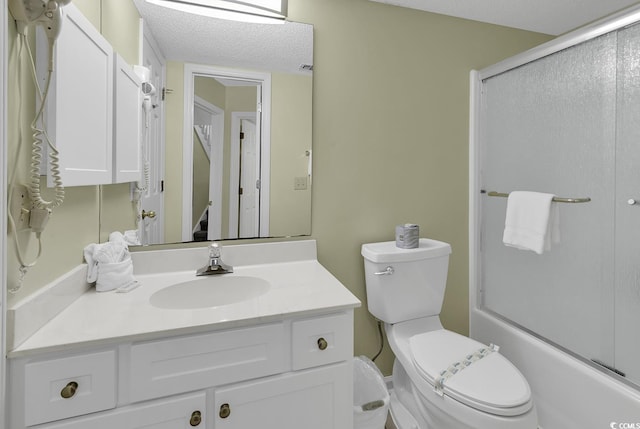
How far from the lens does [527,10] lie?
1.88m

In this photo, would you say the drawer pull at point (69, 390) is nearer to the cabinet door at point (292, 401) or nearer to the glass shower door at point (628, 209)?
the cabinet door at point (292, 401)

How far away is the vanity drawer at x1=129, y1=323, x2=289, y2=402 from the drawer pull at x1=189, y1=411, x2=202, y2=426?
7 cm

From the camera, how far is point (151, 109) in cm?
146

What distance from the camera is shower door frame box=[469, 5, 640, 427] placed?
138 cm

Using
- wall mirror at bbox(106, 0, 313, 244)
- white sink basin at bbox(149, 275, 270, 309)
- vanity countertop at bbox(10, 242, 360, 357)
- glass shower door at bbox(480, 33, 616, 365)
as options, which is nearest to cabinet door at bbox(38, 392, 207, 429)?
vanity countertop at bbox(10, 242, 360, 357)

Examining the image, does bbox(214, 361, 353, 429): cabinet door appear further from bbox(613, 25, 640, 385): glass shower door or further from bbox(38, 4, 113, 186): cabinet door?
bbox(613, 25, 640, 385): glass shower door

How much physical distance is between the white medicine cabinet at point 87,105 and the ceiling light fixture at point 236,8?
39 cm

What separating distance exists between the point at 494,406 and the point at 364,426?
1.73 feet

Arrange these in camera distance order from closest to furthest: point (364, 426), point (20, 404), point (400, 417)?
point (20, 404) < point (364, 426) < point (400, 417)

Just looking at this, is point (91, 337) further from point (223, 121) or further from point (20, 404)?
point (223, 121)

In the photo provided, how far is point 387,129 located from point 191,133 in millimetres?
981

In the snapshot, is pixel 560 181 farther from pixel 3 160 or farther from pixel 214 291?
pixel 3 160

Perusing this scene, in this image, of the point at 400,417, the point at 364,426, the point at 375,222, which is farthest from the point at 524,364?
the point at 375,222

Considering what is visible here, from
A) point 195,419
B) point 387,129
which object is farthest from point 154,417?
point 387,129
